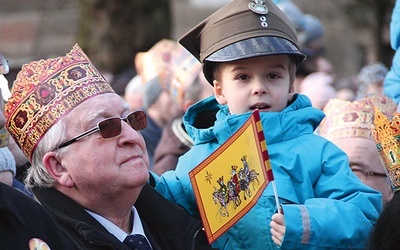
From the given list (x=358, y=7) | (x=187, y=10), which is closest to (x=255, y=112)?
(x=358, y=7)

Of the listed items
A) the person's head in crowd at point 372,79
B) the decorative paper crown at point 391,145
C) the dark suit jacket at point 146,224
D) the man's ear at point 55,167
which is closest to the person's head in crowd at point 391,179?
the decorative paper crown at point 391,145

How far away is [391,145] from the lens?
4.86 meters

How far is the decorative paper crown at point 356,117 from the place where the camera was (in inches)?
242

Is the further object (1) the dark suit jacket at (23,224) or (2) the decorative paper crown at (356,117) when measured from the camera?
(2) the decorative paper crown at (356,117)

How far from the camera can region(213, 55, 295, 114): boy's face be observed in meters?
5.07

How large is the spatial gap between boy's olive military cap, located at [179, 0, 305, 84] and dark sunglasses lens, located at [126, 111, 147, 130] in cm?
42

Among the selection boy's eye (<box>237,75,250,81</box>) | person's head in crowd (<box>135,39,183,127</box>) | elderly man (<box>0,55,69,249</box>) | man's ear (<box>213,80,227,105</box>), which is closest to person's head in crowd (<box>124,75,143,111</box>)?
person's head in crowd (<box>135,39,183,127</box>)

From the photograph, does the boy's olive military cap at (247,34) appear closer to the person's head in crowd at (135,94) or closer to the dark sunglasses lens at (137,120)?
the dark sunglasses lens at (137,120)

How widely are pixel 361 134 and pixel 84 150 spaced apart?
6.09 feet

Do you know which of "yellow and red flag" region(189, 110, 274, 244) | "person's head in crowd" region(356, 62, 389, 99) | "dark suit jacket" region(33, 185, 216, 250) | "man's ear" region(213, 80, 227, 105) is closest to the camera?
"dark suit jacket" region(33, 185, 216, 250)

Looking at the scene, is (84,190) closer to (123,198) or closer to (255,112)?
(123,198)

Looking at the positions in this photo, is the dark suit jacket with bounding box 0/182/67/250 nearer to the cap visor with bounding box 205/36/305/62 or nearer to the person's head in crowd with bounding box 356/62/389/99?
the cap visor with bounding box 205/36/305/62

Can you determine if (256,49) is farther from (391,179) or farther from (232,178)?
(391,179)

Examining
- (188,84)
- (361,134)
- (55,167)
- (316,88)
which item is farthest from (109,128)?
(316,88)
